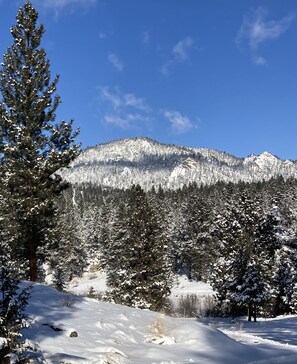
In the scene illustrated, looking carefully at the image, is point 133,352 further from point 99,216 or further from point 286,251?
point 99,216

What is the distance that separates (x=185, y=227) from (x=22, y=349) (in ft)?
243

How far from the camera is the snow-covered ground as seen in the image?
715cm

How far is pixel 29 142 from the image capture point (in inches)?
726

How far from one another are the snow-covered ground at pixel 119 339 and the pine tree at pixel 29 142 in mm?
6970

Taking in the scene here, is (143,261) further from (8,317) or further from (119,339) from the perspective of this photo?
(8,317)

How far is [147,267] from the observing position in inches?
1270

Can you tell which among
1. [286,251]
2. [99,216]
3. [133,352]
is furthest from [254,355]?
[99,216]

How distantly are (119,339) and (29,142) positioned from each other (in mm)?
12086

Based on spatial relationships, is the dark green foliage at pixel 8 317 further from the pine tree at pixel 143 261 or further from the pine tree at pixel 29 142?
the pine tree at pixel 143 261

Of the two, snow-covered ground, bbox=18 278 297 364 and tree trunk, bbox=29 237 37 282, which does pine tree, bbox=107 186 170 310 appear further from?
snow-covered ground, bbox=18 278 297 364

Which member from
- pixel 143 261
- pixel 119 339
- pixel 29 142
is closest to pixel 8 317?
pixel 119 339

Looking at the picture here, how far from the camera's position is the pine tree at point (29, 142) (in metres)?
18.1

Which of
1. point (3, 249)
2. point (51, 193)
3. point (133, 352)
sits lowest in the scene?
point (133, 352)

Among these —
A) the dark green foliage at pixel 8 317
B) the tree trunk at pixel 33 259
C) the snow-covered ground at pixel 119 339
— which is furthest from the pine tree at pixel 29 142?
the dark green foliage at pixel 8 317
